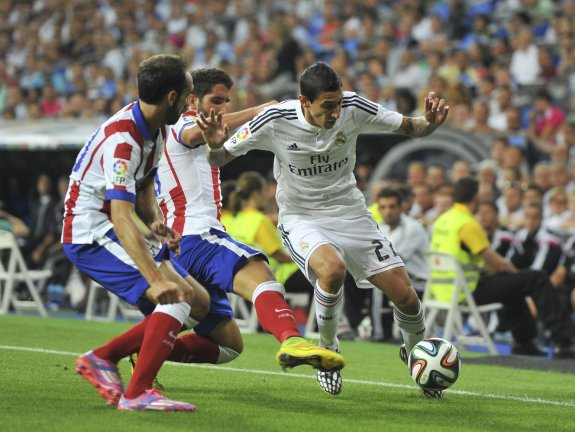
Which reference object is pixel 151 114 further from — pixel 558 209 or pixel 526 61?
pixel 526 61

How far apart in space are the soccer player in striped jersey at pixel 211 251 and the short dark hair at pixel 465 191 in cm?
508

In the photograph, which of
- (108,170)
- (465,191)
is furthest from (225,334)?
(465,191)

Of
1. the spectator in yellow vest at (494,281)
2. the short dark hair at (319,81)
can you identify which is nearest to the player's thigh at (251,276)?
the short dark hair at (319,81)

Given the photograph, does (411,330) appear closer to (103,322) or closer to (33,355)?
(33,355)

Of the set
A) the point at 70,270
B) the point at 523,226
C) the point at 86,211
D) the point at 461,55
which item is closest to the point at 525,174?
the point at 523,226

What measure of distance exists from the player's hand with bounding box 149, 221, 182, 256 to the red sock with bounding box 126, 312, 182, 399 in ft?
1.28

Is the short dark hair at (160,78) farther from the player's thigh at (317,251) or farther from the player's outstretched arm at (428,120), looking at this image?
the player's outstretched arm at (428,120)

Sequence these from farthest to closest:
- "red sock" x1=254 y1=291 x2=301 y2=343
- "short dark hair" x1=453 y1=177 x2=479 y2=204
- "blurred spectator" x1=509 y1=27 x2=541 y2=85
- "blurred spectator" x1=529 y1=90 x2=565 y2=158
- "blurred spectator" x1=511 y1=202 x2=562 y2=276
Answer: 1. "blurred spectator" x1=509 y1=27 x2=541 y2=85
2. "blurred spectator" x1=529 y1=90 x2=565 y2=158
3. "blurred spectator" x1=511 y1=202 x2=562 y2=276
4. "short dark hair" x1=453 y1=177 x2=479 y2=204
5. "red sock" x1=254 y1=291 x2=301 y2=343

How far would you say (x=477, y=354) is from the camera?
40.5 feet

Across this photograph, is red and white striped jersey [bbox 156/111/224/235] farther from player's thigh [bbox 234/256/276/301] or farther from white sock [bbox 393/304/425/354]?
white sock [bbox 393/304/425/354]

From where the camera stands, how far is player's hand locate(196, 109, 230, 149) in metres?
7.07

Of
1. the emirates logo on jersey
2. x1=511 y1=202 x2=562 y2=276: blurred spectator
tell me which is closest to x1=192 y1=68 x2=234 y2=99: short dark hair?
the emirates logo on jersey

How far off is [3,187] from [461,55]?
9677 millimetres

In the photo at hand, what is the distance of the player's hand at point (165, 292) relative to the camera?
233 inches
